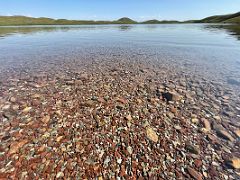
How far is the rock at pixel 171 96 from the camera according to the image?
8867 mm

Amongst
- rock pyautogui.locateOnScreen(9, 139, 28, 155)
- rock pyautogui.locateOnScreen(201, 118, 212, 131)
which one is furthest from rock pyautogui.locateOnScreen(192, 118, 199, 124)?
rock pyautogui.locateOnScreen(9, 139, 28, 155)

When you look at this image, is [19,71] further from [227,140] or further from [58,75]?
[227,140]

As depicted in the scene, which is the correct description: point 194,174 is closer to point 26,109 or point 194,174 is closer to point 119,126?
point 119,126

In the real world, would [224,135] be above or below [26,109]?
below

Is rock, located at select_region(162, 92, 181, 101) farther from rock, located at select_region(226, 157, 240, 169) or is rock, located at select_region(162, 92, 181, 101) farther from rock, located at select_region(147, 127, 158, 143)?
rock, located at select_region(226, 157, 240, 169)

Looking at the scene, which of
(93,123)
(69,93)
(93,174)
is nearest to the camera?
(93,174)

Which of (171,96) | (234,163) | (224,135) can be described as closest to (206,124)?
(224,135)

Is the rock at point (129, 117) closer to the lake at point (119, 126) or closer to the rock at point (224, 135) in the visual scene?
the lake at point (119, 126)

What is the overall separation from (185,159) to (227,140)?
6.72 feet

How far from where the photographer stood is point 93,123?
22.3 feet

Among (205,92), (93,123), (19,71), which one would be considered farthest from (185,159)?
(19,71)

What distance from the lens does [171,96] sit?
29.8ft

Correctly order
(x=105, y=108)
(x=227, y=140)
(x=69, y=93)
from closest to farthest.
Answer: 1. (x=227, y=140)
2. (x=105, y=108)
3. (x=69, y=93)

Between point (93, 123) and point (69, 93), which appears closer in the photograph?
point (93, 123)
